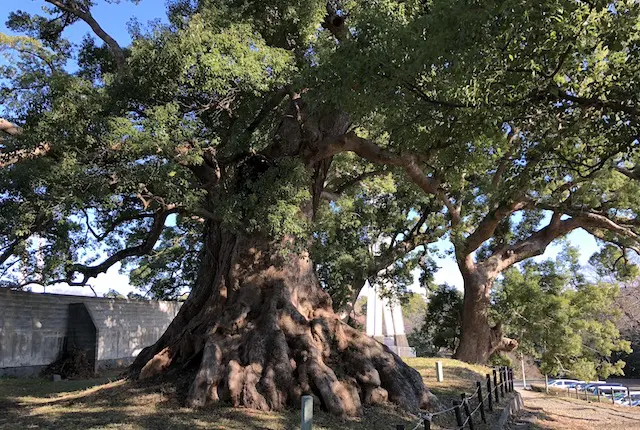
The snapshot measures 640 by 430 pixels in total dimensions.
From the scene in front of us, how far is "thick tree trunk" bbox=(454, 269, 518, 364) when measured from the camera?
1995cm

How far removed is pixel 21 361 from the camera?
49.3 feet

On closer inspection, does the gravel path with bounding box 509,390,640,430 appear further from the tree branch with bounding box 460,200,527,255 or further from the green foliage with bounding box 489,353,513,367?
the green foliage with bounding box 489,353,513,367

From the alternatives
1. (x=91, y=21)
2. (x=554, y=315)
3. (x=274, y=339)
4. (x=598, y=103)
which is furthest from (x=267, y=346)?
(x=554, y=315)

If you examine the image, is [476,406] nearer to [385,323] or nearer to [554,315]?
[554,315]

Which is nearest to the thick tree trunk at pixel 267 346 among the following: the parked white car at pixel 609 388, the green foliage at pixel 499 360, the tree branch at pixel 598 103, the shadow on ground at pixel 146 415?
the shadow on ground at pixel 146 415

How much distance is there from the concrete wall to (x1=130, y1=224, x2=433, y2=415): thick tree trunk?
19.7 feet

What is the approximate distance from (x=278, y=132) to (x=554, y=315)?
17036 mm

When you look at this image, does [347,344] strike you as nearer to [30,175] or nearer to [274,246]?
[274,246]

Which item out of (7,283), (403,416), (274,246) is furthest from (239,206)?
(7,283)

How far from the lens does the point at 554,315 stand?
22.1 metres

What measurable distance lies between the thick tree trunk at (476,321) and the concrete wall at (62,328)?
13735mm

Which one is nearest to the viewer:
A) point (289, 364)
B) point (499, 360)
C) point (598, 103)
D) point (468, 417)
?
point (598, 103)

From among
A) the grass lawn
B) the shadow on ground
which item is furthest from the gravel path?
the shadow on ground

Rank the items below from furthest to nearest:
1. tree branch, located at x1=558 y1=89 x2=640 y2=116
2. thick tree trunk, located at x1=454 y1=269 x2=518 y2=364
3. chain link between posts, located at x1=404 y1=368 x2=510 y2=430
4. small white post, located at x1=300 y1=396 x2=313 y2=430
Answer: thick tree trunk, located at x1=454 y1=269 x2=518 y2=364
chain link between posts, located at x1=404 y1=368 x2=510 y2=430
tree branch, located at x1=558 y1=89 x2=640 y2=116
small white post, located at x1=300 y1=396 x2=313 y2=430
